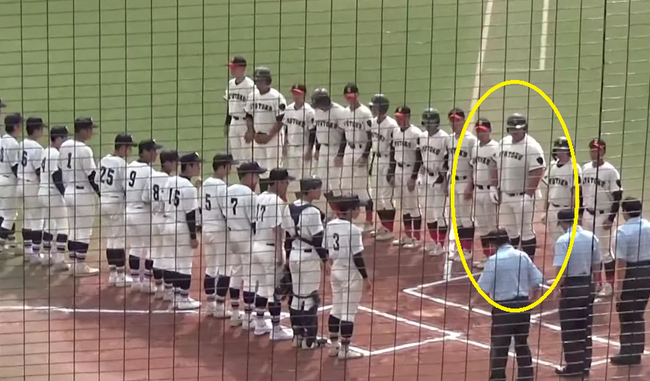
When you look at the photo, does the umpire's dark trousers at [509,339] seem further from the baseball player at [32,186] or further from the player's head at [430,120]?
the baseball player at [32,186]

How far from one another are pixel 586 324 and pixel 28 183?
4.95 m

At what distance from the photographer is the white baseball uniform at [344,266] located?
24.5 ft

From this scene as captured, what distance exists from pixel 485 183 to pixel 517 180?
0.37 meters

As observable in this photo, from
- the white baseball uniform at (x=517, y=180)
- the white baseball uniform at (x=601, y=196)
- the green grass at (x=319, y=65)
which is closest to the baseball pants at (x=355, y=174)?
the white baseball uniform at (x=517, y=180)

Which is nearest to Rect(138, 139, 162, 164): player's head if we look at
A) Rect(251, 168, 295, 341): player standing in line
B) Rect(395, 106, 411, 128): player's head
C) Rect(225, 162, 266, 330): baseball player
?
Rect(225, 162, 266, 330): baseball player

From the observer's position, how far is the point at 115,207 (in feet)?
29.1

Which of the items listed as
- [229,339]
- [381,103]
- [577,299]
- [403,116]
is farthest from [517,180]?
[229,339]

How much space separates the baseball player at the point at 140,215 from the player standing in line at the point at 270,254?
103 centimetres

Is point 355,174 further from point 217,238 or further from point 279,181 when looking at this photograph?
point 279,181

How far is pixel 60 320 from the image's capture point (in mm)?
8172

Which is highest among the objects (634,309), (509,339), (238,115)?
(238,115)

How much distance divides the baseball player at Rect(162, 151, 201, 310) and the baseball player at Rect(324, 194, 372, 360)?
123 centimetres

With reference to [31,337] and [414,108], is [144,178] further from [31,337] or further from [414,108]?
[414,108]

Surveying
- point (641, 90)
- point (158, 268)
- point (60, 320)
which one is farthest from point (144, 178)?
point (641, 90)
